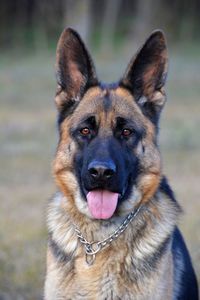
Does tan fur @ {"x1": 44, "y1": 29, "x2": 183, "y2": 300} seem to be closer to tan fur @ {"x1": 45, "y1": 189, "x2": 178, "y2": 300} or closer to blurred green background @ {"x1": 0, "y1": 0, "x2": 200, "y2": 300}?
tan fur @ {"x1": 45, "y1": 189, "x2": 178, "y2": 300}

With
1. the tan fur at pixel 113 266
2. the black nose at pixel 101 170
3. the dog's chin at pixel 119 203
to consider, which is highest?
the black nose at pixel 101 170

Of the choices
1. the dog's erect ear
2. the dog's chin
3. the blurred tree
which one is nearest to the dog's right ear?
the dog's erect ear

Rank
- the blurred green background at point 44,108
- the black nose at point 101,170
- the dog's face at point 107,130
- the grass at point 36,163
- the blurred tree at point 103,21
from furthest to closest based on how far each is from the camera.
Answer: the blurred tree at point 103,21
the blurred green background at point 44,108
the grass at point 36,163
the dog's face at point 107,130
the black nose at point 101,170

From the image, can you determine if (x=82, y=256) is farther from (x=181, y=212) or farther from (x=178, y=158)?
(x=178, y=158)

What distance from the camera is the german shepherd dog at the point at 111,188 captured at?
17.2 feet

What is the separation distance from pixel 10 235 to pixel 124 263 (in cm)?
344

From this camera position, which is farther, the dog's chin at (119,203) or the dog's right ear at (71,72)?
the dog's right ear at (71,72)

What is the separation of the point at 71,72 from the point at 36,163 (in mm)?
7392

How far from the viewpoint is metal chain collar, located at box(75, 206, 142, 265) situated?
17.6 ft

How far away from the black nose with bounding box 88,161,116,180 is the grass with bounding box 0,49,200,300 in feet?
5.29

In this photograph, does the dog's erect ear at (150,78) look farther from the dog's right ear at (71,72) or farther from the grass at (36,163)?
the grass at (36,163)

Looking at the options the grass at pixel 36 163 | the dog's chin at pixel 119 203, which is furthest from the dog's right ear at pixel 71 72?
the grass at pixel 36 163

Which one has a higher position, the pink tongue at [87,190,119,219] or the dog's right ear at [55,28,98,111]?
the dog's right ear at [55,28,98,111]

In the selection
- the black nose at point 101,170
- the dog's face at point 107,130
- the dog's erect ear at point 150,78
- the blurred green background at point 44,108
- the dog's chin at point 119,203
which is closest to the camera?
the black nose at point 101,170
